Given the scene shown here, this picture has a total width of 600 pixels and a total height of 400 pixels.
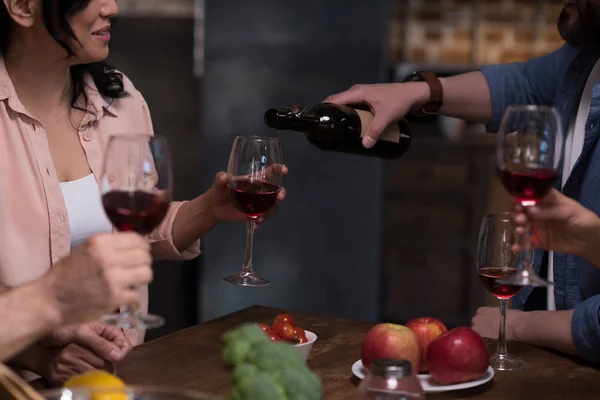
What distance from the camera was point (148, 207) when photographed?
1.17 meters

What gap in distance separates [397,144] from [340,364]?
0.70 metres

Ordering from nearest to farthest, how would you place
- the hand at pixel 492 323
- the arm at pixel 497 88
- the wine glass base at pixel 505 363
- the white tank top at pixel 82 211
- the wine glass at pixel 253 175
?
1. the wine glass base at pixel 505 363
2. the wine glass at pixel 253 175
3. the hand at pixel 492 323
4. the white tank top at pixel 82 211
5. the arm at pixel 497 88

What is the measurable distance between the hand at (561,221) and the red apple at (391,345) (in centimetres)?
23

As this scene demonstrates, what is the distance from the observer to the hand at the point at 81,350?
148 cm

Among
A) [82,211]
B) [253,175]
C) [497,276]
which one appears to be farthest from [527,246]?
[82,211]

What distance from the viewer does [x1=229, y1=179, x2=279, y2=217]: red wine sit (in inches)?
66.7

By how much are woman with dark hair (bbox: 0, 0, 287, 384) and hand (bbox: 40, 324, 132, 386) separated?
0.34 m

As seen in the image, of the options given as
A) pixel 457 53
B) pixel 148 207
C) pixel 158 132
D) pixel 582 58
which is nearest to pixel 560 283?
pixel 582 58

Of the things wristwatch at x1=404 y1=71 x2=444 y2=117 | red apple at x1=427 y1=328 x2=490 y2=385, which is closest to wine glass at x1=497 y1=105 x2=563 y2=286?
red apple at x1=427 y1=328 x2=490 y2=385

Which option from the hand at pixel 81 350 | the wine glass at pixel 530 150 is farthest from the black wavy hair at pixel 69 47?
the wine glass at pixel 530 150

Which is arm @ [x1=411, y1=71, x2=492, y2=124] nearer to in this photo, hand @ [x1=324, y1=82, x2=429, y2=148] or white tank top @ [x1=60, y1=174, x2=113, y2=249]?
hand @ [x1=324, y1=82, x2=429, y2=148]

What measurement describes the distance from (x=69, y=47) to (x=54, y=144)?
0.83 feet

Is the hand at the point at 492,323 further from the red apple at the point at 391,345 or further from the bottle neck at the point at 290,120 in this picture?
the bottle neck at the point at 290,120

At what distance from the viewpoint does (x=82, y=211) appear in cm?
190
